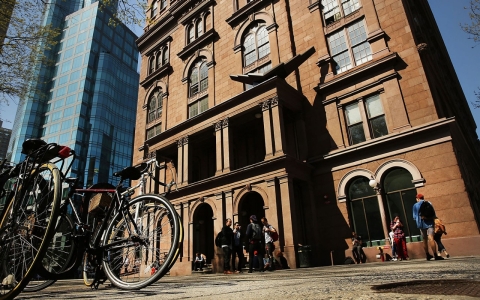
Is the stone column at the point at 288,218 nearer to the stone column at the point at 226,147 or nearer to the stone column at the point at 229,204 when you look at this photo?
the stone column at the point at 229,204

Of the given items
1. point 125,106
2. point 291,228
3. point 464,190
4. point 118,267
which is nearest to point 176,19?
point 291,228

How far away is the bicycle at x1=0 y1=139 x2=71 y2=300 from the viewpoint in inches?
120

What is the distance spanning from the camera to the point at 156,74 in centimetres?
3191

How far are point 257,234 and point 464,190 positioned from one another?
31.6 ft

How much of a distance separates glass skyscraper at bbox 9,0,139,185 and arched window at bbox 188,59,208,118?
154 ft

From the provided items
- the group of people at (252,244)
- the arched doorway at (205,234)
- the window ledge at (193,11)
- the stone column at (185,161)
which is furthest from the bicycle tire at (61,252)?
the window ledge at (193,11)

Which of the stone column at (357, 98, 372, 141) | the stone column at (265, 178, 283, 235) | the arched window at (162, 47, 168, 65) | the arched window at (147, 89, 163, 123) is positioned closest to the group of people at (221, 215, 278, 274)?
the stone column at (265, 178, 283, 235)

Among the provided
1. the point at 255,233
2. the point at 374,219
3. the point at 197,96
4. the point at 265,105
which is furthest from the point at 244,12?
the point at 255,233

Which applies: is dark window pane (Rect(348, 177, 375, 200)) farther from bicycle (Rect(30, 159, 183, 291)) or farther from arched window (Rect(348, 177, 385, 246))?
bicycle (Rect(30, 159, 183, 291))

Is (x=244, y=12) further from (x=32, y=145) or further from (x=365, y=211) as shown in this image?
(x=32, y=145)

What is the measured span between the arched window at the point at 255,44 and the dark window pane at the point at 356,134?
9308 mm

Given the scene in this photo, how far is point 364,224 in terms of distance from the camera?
53.4ft

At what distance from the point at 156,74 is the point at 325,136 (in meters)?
20.8

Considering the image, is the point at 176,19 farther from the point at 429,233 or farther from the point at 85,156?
the point at 85,156
